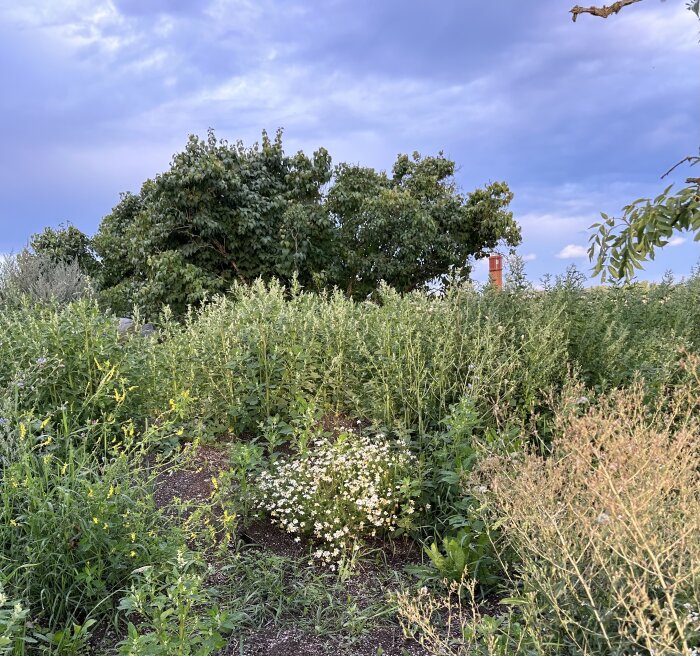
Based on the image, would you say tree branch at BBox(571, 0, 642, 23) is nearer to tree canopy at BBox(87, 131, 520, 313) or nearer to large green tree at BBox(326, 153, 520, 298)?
tree canopy at BBox(87, 131, 520, 313)

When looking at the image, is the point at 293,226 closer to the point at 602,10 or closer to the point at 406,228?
the point at 406,228

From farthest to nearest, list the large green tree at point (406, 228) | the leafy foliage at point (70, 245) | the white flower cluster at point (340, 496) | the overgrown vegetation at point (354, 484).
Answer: the leafy foliage at point (70, 245), the large green tree at point (406, 228), the white flower cluster at point (340, 496), the overgrown vegetation at point (354, 484)

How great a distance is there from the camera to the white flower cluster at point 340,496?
319 cm

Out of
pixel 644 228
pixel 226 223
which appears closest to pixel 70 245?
pixel 226 223

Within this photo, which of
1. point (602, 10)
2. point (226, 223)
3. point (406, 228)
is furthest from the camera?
point (406, 228)

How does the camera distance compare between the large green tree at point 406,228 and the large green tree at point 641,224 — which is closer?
the large green tree at point 641,224

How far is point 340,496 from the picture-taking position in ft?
10.9

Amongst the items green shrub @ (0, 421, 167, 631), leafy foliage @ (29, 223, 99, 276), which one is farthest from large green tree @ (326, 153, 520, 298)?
green shrub @ (0, 421, 167, 631)

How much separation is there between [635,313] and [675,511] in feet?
12.5

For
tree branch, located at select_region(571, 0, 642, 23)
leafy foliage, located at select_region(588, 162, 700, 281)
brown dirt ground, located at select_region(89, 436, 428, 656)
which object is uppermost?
tree branch, located at select_region(571, 0, 642, 23)

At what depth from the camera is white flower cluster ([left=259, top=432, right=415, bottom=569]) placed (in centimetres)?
319

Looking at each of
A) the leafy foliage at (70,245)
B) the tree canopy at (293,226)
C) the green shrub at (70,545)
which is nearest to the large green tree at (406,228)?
the tree canopy at (293,226)

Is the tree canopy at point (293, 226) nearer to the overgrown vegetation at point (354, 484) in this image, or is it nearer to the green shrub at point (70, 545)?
the overgrown vegetation at point (354, 484)

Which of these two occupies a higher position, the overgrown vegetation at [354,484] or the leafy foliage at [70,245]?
the leafy foliage at [70,245]
